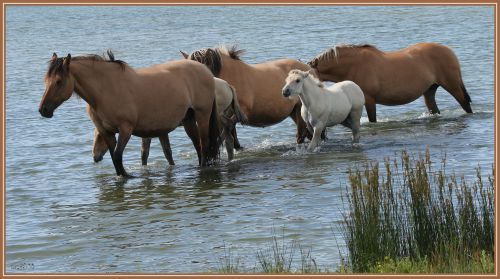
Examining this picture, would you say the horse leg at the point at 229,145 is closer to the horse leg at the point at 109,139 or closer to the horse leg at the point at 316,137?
the horse leg at the point at 316,137

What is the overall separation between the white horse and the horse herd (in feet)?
0.04

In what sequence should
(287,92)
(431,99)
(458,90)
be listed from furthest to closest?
(431,99)
(458,90)
(287,92)

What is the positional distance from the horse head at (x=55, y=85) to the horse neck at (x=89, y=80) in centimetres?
23

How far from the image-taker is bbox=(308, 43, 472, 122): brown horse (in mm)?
15414

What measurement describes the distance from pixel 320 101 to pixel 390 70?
272 cm

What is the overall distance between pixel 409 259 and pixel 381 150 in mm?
5920

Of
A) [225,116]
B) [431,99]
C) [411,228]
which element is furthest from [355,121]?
[411,228]

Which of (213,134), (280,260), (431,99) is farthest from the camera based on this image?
(431,99)

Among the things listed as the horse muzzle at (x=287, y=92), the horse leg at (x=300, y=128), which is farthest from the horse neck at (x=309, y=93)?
the horse leg at (x=300, y=128)

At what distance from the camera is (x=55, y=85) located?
11.3m

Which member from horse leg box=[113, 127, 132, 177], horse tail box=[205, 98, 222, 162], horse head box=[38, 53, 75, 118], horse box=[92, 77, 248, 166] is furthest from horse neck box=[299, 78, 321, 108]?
horse head box=[38, 53, 75, 118]

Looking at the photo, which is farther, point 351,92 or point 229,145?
point 351,92

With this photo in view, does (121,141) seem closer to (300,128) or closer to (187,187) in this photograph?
(187,187)

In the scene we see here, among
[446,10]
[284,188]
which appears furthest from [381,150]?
[446,10]
